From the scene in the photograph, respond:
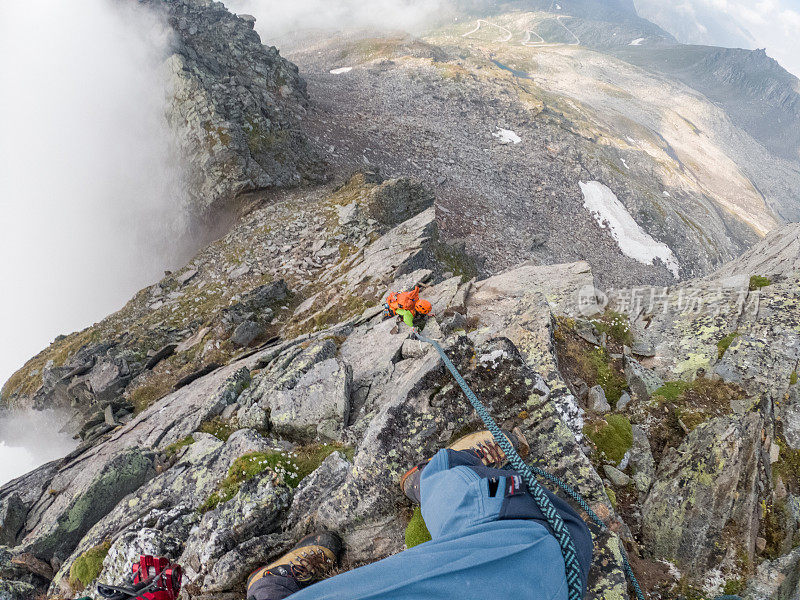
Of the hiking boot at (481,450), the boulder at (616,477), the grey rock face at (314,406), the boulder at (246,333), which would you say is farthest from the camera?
the boulder at (246,333)

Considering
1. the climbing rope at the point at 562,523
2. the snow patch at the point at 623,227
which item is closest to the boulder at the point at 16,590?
the climbing rope at the point at 562,523

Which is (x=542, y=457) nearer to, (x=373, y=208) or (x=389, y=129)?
(x=373, y=208)

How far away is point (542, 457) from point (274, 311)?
18697 mm

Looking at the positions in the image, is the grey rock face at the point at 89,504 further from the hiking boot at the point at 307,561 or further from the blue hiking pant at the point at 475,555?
the blue hiking pant at the point at 475,555

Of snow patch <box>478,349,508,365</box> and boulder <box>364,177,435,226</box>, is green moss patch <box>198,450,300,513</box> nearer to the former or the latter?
snow patch <box>478,349,508,365</box>

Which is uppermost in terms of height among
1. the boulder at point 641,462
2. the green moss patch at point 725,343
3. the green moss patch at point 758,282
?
the boulder at point 641,462

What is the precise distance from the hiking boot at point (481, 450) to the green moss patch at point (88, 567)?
6.32 meters

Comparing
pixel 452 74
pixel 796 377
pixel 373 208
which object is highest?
pixel 452 74

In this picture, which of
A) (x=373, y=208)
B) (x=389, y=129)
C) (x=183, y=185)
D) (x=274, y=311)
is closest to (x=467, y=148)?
(x=389, y=129)

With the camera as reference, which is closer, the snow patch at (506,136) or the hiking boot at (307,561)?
the hiking boot at (307,561)

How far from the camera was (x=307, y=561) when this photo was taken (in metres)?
5.64

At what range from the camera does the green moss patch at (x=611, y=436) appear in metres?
6.71

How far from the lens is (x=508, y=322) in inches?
435

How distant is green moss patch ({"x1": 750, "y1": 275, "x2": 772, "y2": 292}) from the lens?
10594mm
